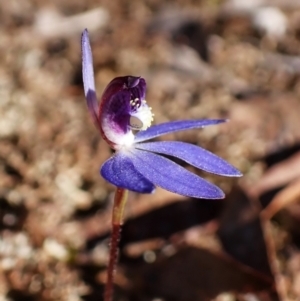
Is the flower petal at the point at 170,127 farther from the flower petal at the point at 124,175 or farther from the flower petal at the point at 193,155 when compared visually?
the flower petal at the point at 124,175

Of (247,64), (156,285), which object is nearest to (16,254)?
(156,285)

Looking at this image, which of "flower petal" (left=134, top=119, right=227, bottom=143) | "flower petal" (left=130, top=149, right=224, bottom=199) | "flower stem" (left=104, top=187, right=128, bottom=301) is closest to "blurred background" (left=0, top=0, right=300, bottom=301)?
"flower stem" (left=104, top=187, right=128, bottom=301)

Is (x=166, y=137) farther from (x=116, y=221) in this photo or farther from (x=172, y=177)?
(x=172, y=177)

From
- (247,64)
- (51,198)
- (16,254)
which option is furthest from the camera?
(247,64)

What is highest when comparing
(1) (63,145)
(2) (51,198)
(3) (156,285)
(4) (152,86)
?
(4) (152,86)

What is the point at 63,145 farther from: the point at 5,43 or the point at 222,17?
the point at 222,17

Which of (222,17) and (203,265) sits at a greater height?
(222,17)

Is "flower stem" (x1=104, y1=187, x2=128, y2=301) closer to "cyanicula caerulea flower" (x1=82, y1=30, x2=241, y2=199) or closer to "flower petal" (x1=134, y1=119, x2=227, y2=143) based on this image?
"cyanicula caerulea flower" (x1=82, y1=30, x2=241, y2=199)
